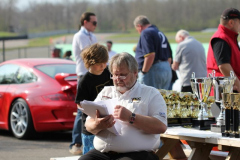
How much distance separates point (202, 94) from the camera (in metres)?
5.12

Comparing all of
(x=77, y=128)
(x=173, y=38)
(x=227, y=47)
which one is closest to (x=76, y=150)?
(x=77, y=128)

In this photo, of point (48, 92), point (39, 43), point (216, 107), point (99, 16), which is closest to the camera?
point (216, 107)

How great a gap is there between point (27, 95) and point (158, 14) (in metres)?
64.7

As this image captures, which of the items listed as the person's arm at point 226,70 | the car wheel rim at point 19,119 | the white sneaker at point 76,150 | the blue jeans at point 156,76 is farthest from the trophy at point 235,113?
the car wheel rim at point 19,119

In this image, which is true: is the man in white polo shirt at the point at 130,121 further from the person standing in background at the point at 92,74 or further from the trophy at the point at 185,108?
the trophy at the point at 185,108

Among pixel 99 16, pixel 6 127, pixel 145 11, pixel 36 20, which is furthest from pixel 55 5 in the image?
pixel 6 127

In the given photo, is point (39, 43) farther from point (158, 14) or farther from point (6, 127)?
point (6, 127)

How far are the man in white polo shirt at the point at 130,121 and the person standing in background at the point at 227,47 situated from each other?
182 centimetres

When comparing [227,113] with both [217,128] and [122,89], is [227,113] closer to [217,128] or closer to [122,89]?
[217,128]

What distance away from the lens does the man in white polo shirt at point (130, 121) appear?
4.00 meters

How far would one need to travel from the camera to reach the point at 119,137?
4090mm

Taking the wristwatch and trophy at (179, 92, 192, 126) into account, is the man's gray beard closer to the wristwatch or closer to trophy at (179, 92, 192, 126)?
the wristwatch

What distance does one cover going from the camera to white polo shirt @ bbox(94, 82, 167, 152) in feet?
13.4

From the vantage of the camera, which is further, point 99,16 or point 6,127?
point 99,16
